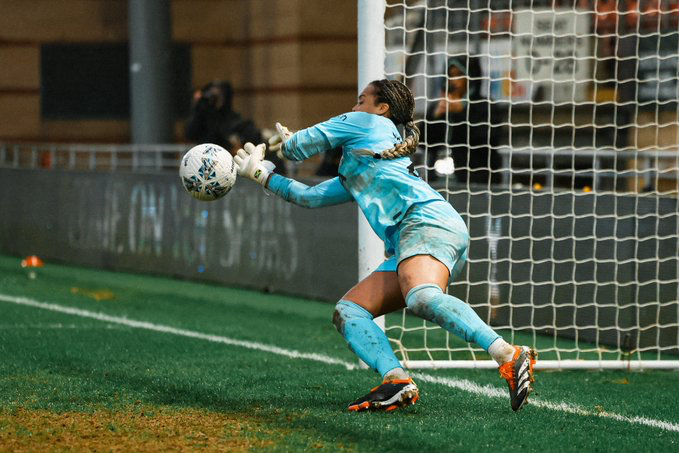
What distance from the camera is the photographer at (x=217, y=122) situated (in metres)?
13.5

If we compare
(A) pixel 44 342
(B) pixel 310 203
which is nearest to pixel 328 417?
(B) pixel 310 203

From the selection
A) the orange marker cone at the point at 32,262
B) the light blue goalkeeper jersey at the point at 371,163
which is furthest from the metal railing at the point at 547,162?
the light blue goalkeeper jersey at the point at 371,163

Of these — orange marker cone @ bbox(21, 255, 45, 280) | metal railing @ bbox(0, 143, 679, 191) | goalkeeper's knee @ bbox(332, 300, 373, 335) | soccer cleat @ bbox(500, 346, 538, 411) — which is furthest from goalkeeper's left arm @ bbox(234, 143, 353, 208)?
orange marker cone @ bbox(21, 255, 45, 280)

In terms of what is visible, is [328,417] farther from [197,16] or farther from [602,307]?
[197,16]

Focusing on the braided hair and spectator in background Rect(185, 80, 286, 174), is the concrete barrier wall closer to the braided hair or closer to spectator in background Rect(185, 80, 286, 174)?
spectator in background Rect(185, 80, 286, 174)

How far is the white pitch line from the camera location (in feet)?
22.0

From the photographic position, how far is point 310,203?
6750mm

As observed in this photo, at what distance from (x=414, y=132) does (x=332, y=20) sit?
12.4 meters

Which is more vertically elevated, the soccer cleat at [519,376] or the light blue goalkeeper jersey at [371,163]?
the light blue goalkeeper jersey at [371,163]

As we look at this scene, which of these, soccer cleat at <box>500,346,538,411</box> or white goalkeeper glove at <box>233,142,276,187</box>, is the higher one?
white goalkeeper glove at <box>233,142,276,187</box>

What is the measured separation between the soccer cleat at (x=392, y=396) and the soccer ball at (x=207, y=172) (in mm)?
1303

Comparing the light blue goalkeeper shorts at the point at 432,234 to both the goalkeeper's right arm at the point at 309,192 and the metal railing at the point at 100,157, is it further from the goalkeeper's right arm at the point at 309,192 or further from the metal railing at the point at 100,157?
the metal railing at the point at 100,157

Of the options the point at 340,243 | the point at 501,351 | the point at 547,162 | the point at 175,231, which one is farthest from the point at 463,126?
the point at 501,351

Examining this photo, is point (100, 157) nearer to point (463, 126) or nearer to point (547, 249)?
point (463, 126)
